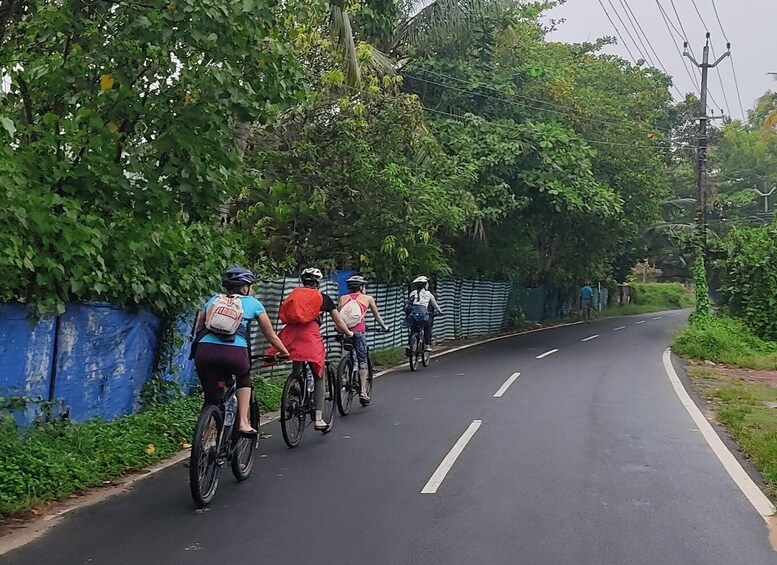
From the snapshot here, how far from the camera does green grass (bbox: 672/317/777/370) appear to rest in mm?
20609

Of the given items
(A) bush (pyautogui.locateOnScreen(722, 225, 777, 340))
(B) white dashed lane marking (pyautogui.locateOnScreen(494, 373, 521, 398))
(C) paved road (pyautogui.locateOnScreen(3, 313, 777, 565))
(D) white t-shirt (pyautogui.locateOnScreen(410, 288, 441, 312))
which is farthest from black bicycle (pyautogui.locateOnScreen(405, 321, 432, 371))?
(A) bush (pyautogui.locateOnScreen(722, 225, 777, 340))

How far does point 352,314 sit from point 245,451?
3821 millimetres

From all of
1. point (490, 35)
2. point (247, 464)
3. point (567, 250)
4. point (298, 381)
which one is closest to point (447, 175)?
point (490, 35)

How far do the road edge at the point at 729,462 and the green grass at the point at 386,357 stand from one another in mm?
6402

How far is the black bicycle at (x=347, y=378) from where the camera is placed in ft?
37.5

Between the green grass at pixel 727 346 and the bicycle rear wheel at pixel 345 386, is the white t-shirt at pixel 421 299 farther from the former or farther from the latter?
the green grass at pixel 727 346

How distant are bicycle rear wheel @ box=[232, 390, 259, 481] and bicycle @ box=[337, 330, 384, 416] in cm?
306

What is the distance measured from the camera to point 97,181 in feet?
29.5

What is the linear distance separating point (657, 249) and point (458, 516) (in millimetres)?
48952

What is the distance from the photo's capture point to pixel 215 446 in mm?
7234

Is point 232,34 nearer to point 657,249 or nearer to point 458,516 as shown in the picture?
point 458,516

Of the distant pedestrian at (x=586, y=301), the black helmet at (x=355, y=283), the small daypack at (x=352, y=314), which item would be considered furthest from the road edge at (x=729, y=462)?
the distant pedestrian at (x=586, y=301)

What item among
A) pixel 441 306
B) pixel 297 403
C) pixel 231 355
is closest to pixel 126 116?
pixel 231 355

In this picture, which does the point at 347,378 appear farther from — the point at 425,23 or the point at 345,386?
the point at 425,23
